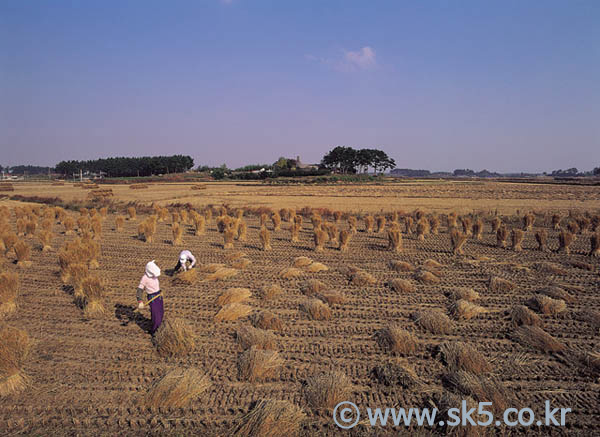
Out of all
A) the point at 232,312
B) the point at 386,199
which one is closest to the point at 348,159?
the point at 386,199

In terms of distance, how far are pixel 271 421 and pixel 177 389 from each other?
1292mm

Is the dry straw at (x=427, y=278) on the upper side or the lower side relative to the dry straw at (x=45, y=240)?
lower

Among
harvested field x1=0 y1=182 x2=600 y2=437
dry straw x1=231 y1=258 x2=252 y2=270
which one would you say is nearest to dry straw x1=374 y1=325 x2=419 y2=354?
harvested field x1=0 y1=182 x2=600 y2=437

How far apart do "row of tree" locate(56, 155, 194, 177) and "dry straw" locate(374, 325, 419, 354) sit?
10174 centimetres

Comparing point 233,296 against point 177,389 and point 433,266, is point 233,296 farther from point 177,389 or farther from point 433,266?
point 433,266

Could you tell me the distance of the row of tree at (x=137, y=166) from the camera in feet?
327

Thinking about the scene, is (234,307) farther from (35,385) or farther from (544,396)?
(544,396)

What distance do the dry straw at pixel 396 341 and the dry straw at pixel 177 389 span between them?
2.70 m

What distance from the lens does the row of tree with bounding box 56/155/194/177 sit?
3925 inches

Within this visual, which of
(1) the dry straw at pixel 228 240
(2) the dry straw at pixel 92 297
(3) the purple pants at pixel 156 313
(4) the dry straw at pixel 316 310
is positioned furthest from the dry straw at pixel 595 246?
(2) the dry straw at pixel 92 297

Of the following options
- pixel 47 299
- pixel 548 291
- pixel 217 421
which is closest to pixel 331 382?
pixel 217 421

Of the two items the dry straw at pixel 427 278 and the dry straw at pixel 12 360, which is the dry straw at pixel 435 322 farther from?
Answer: the dry straw at pixel 12 360

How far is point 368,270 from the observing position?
10016mm

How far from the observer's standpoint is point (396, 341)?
533 cm
